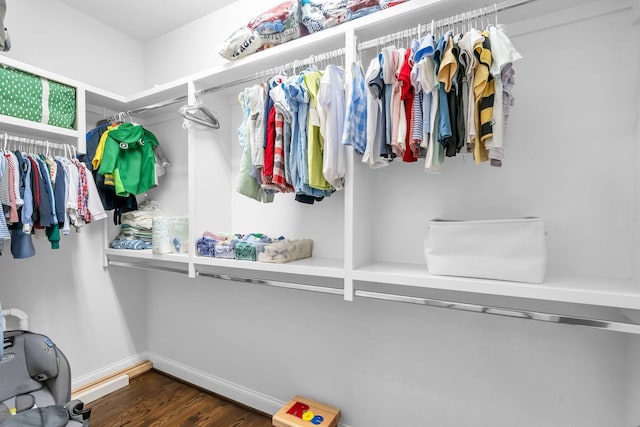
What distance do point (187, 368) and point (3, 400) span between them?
1045 millimetres

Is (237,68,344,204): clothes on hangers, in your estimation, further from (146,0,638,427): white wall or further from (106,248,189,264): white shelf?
(106,248,189,264): white shelf

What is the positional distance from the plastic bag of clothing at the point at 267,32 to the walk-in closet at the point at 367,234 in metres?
0.06

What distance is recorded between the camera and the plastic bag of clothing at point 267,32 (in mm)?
1584

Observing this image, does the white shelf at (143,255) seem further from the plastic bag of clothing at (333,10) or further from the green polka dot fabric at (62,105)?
the plastic bag of clothing at (333,10)

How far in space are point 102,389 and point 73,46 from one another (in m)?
2.46

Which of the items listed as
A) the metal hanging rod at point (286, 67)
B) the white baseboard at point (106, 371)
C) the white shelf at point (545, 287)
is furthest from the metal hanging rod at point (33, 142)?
the white shelf at point (545, 287)

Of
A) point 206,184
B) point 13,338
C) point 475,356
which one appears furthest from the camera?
point 206,184

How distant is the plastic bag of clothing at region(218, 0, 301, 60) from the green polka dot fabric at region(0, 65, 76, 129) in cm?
104

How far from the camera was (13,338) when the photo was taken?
1719 millimetres

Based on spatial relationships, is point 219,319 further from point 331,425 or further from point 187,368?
point 331,425

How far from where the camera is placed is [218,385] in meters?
2.25

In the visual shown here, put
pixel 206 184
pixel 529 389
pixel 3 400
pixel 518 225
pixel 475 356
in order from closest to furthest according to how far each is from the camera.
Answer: pixel 518 225, pixel 529 389, pixel 475 356, pixel 3 400, pixel 206 184

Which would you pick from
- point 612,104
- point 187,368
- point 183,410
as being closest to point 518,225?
point 612,104

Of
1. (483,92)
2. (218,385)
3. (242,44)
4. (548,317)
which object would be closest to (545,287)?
(548,317)
